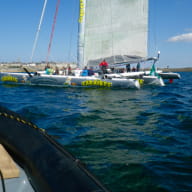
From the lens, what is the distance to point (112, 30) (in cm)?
1756

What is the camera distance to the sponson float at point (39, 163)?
1.63 m

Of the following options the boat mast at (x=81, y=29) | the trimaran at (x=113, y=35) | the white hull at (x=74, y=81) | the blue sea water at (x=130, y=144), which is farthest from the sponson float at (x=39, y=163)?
the boat mast at (x=81, y=29)

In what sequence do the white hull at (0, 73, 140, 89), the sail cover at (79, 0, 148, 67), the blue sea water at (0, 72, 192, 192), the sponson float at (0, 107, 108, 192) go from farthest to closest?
the sail cover at (79, 0, 148, 67) < the white hull at (0, 73, 140, 89) < the blue sea water at (0, 72, 192, 192) < the sponson float at (0, 107, 108, 192)

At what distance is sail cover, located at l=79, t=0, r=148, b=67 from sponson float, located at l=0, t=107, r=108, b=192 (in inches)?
592

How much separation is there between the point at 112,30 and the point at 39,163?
54.8ft

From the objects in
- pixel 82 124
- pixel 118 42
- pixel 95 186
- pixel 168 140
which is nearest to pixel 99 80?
pixel 118 42

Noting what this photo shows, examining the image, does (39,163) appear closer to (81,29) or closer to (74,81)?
(74,81)

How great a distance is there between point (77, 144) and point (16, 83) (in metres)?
13.4

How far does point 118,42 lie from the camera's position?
58.4ft

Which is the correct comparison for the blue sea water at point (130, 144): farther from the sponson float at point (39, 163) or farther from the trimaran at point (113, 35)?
the trimaran at point (113, 35)

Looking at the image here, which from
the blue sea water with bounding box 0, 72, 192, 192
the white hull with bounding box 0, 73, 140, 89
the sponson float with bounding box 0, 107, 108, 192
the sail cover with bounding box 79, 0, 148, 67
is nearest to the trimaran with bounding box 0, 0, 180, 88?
the sail cover with bounding box 79, 0, 148, 67

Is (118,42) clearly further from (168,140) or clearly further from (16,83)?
(168,140)

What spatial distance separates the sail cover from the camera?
1702 centimetres

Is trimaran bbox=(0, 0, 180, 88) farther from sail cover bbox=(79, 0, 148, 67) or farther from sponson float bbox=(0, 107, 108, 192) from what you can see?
sponson float bbox=(0, 107, 108, 192)
